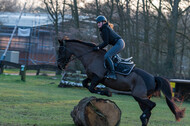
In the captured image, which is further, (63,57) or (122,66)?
(63,57)

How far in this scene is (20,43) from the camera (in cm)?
4928

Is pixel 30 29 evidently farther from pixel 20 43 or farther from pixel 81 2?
pixel 81 2

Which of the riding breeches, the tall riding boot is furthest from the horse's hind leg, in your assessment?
the riding breeches

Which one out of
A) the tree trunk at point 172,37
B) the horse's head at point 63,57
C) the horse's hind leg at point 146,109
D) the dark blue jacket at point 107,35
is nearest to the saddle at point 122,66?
the dark blue jacket at point 107,35

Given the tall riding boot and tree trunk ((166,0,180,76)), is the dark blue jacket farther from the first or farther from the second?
tree trunk ((166,0,180,76))

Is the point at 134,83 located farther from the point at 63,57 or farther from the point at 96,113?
the point at 63,57

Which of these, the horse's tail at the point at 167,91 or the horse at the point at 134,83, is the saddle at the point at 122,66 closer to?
the horse at the point at 134,83

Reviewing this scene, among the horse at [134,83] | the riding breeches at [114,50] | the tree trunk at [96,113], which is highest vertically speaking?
the riding breeches at [114,50]

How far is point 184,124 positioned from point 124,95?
10.4 meters

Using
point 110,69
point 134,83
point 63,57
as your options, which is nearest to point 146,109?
point 134,83

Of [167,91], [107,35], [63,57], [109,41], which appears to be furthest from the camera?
[63,57]

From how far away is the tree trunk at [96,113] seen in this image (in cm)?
852

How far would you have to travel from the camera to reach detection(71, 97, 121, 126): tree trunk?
27.9 feet

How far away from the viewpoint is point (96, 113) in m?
8.70
